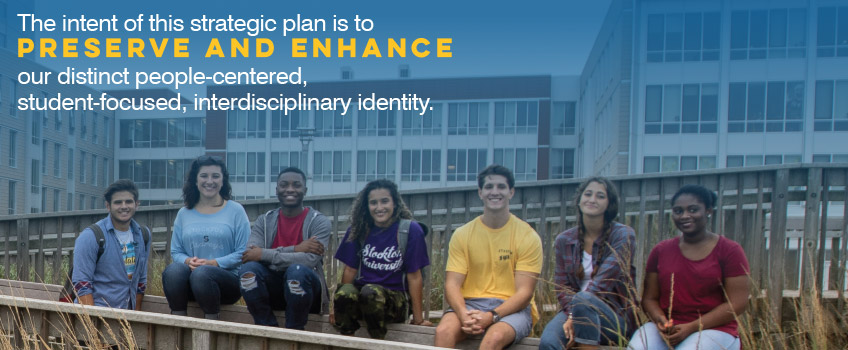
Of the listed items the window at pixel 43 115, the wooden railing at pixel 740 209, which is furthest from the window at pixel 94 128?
the wooden railing at pixel 740 209

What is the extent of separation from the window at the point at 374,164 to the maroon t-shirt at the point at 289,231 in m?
37.8

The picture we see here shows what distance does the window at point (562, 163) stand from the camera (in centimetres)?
4250

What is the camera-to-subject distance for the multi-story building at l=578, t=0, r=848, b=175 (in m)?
25.8

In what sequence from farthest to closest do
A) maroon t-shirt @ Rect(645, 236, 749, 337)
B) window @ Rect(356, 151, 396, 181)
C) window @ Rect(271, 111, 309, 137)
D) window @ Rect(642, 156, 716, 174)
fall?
1. window @ Rect(271, 111, 309, 137)
2. window @ Rect(356, 151, 396, 181)
3. window @ Rect(642, 156, 716, 174)
4. maroon t-shirt @ Rect(645, 236, 749, 337)

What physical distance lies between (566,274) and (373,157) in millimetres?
39036

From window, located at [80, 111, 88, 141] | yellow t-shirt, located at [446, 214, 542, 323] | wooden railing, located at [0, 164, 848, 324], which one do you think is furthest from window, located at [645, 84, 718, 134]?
window, located at [80, 111, 88, 141]

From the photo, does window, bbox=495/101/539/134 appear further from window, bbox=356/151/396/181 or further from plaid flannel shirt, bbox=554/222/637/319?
plaid flannel shirt, bbox=554/222/637/319

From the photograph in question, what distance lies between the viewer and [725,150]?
27094 mm

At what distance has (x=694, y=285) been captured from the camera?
390 centimetres

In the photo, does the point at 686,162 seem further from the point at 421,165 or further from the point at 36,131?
the point at 36,131

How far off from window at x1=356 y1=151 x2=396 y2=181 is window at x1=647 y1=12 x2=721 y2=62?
19529 millimetres

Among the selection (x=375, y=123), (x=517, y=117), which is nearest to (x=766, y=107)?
(x=517, y=117)

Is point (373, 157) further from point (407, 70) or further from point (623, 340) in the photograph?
point (623, 340)

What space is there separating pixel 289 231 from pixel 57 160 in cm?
4170
